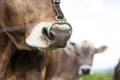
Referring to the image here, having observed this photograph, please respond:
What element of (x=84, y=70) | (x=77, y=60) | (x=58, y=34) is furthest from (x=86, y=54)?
(x=58, y=34)

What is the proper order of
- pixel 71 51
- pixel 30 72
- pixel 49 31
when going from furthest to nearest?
pixel 71 51 → pixel 30 72 → pixel 49 31

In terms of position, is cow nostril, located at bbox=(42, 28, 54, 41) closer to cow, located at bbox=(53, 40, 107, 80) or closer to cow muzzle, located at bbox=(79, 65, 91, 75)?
cow, located at bbox=(53, 40, 107, 80)

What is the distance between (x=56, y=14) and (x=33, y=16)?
0.32 m

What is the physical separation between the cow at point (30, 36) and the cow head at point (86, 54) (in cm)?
1440

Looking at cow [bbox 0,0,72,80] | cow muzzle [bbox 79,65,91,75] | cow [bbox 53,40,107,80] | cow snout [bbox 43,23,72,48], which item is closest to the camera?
cow snout [bbox 43,23,72,48]

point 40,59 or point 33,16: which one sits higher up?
point 33,16

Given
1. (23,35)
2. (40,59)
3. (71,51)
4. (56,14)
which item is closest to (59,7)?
(56,14)

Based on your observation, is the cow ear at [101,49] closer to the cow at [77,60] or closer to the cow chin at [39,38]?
the cow at [77,60]

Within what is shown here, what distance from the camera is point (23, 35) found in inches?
277

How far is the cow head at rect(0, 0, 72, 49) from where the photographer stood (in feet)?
20.9

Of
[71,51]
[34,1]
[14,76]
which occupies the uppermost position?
[34,1]

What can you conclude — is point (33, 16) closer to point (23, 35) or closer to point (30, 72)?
point (23, 35)

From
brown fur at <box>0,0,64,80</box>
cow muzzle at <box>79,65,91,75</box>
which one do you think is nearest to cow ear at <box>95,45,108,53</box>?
cow muzzle at <box>79,65,91,75</box>

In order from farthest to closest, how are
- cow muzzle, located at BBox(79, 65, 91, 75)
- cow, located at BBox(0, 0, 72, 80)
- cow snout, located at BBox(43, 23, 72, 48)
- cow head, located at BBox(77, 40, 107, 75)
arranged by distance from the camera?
cow head, located at BBox(77, 40, 107, 75) → cow muzzle, located at BBox(79, 65, 91, 75) → cow, located at BBox(0, 0, 72, 80) → cow snout, located at BBox(43, 23, 72, 48)
